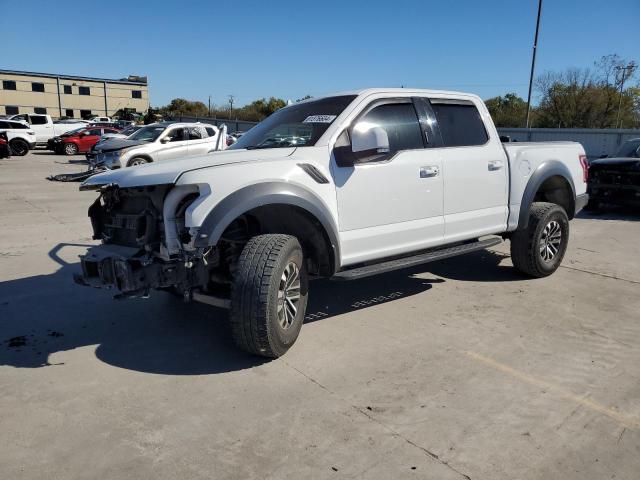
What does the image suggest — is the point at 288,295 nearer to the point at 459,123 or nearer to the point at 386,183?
the point at 386,183

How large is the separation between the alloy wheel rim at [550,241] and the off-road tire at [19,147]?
26.7m

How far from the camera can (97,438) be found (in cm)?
282

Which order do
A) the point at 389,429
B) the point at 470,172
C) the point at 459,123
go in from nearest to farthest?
the point at 389,429
the point at 470,172
the point at 459,123

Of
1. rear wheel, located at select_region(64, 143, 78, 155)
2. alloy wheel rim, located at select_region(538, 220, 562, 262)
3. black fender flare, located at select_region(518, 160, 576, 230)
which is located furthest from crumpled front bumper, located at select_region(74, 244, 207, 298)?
rear wheel, located at select_region(64, 143, 78, 155)

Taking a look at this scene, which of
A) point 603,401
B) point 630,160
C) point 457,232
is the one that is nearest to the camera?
point 603,401

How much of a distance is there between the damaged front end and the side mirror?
4.28ft

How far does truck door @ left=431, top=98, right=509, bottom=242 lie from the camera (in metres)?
4.89

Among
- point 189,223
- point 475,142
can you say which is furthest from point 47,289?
point 475,142

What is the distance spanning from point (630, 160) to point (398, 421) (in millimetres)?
9786

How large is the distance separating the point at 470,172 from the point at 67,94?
7811cm

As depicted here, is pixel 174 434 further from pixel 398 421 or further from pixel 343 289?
pixel 343 289

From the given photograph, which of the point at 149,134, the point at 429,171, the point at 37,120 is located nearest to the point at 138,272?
the point at 429,171

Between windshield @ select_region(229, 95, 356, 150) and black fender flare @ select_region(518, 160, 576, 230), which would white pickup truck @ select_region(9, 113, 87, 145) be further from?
black fender flare @ select_region(518, 160, 576, 230)

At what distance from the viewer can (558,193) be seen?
6.34 meters
